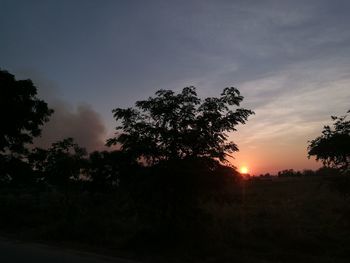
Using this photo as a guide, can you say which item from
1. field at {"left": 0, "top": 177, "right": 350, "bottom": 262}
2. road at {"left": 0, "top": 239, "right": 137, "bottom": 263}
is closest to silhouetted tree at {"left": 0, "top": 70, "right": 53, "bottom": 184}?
field at {"left": 0, "top": 177, "right": 350, "bottom": 262}

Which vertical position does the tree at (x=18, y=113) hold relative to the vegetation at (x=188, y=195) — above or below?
above

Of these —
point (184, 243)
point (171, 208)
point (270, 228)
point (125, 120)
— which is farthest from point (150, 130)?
point (270, 228)

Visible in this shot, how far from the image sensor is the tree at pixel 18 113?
94.2 ft

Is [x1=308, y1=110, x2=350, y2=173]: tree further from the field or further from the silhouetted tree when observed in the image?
the silhouetted tree

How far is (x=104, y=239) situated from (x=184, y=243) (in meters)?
3.59

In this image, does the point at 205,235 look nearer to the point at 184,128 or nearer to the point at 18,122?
the point at 184,128

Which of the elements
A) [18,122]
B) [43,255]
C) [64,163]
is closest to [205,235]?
[43,255]

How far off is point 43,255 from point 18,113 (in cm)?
1702

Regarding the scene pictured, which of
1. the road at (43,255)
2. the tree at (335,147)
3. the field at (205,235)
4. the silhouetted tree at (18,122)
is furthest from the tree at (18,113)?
the tree at (335,147)

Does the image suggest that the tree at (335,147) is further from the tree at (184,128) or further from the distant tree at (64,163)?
the distant tree at (64,163)

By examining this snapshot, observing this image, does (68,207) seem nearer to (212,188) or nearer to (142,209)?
(142,209)

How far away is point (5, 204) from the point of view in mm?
28625

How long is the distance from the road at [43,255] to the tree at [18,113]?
14.4m

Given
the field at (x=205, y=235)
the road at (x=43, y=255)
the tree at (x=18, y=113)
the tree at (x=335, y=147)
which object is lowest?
the road at (x=43, y=255)
